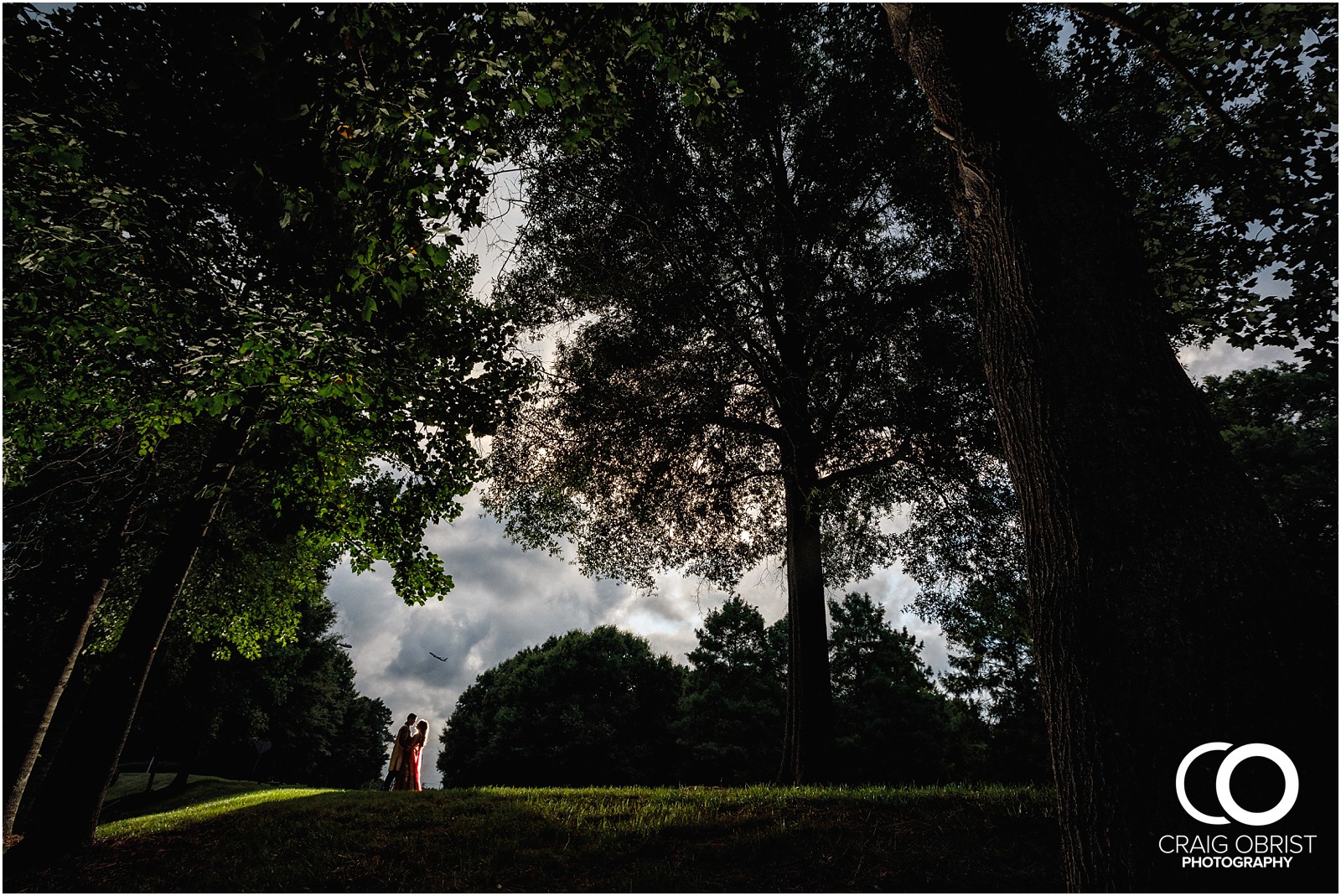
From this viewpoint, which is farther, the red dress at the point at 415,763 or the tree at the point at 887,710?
the tree at the point at 887,710

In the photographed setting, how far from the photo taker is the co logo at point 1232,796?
7.14 feet

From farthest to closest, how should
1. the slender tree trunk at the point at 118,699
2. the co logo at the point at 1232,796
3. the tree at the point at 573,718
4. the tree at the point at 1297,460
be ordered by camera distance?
the tree at the point at 573,718 < the tree at the point at 1297,460 < the slender tree trunk at the point at 118,699 < the co logo at the point at 1232,796

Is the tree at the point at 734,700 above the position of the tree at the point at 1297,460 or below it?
below

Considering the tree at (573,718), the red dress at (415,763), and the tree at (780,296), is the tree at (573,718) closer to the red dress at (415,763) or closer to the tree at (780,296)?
the red dress at (415,763)

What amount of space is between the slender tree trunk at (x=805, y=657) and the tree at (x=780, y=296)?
0.13 feet

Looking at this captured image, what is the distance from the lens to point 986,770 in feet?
120

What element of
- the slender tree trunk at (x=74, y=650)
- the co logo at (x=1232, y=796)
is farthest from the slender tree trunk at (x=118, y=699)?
the co logo at (x=1232, y=796)

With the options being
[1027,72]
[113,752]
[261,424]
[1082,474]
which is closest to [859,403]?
[1027,72]

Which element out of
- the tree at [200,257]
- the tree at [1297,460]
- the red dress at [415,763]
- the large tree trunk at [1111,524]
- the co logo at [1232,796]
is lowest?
the red dress at [415,763]

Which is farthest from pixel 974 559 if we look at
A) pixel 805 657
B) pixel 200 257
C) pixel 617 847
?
pixel 200 257

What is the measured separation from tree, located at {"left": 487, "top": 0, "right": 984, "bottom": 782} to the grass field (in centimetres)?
388

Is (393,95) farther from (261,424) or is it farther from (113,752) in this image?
(113,752)

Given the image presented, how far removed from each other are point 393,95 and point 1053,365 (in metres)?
5.17

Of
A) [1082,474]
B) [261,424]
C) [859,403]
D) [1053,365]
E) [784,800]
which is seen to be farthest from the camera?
[859,403]
